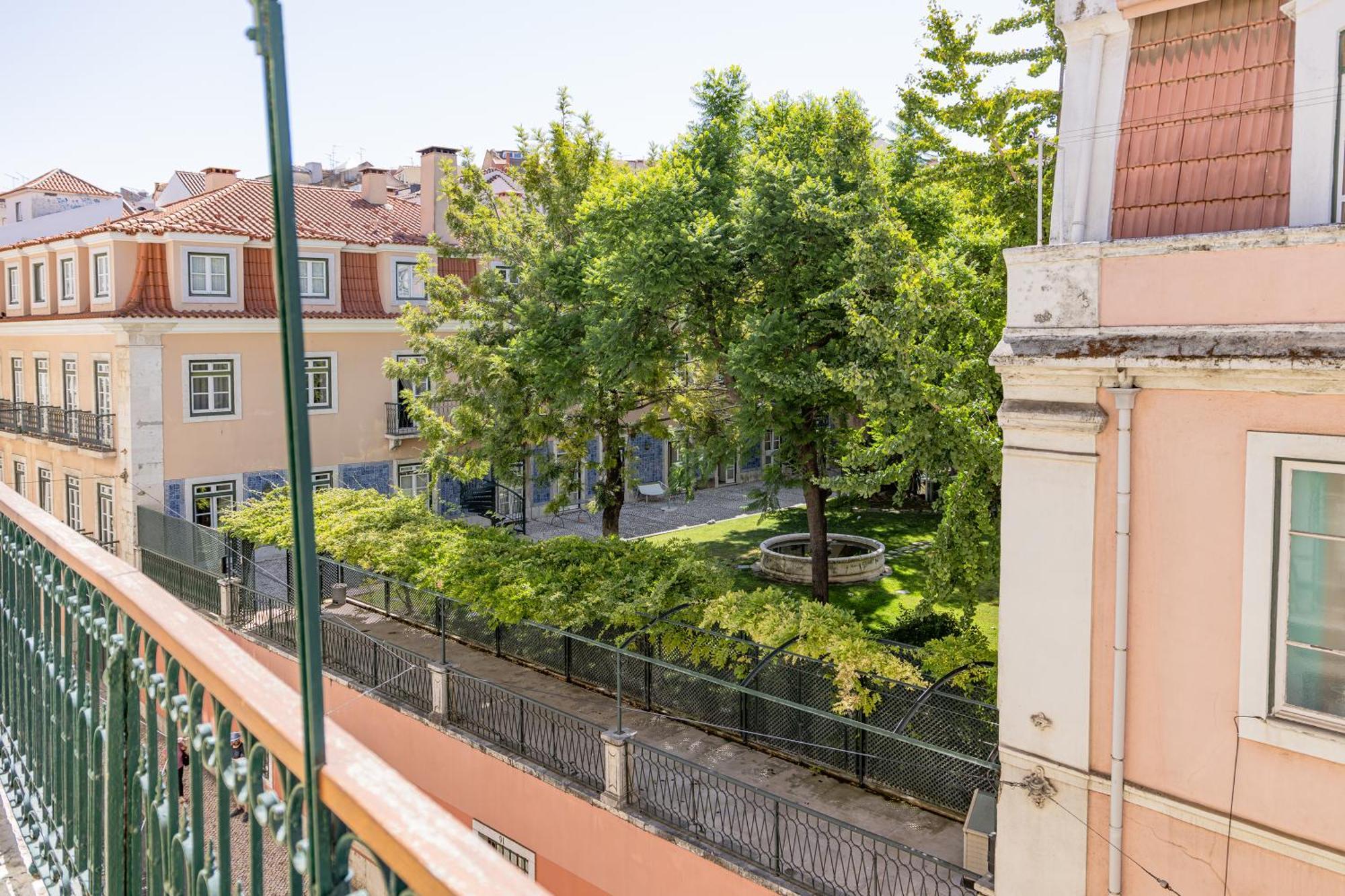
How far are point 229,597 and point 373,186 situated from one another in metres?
14.2

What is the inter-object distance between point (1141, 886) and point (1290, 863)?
3.36ft

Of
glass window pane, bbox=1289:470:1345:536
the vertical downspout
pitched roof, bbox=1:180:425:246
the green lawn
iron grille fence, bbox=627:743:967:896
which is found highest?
pitched roof, bbox=1:180:425:246

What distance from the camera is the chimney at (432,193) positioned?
27.3 meters

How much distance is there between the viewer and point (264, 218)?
21.7 metres

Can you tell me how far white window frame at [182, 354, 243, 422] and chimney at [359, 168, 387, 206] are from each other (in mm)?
7606

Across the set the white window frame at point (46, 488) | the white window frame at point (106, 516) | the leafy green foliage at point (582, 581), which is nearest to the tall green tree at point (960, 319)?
the leafy green foliage at point (582, 581)

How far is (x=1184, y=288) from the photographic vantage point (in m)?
7.14

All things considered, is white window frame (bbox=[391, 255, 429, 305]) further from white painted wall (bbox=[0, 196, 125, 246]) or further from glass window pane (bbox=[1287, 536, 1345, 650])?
glass window pane (bbox=[1287, 536, 1345, 650])

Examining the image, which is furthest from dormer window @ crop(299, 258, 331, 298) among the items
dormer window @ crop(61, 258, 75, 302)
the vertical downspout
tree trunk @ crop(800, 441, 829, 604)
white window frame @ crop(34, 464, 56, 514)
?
Answer: the vertical downspout

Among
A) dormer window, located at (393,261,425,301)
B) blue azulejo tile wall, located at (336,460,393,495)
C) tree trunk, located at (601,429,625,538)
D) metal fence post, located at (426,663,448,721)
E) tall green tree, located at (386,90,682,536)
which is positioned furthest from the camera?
dormer window, located at (393,261,425,301)

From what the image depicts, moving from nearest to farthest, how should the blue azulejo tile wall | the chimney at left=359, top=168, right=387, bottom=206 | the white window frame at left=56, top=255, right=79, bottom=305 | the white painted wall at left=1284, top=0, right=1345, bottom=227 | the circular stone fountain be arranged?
the white painted wall at left=1284, top=0, right=1345, bottom=227 → the circular stone fountain → the white window frame at left=56, top=255, right=79, bottom=305 → the blue azulejo tile wall → the chimney at left=359, top=168, right=387, bottom=206

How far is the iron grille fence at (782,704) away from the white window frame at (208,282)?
863cm

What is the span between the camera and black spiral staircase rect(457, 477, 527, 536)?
27.0 metres

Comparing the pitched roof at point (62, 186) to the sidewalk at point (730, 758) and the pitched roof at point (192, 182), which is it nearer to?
the pitched roof at point (192, 182)
